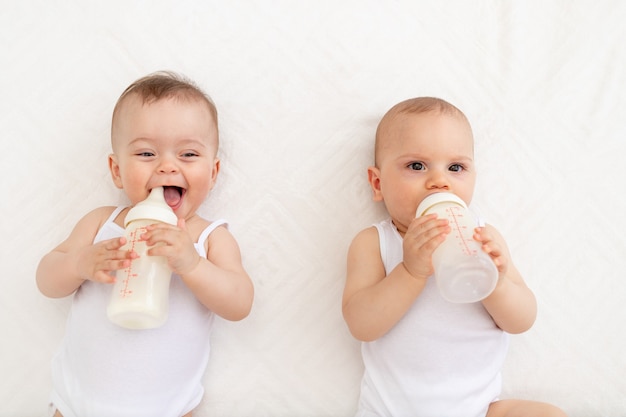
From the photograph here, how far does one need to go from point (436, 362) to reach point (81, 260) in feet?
2.44

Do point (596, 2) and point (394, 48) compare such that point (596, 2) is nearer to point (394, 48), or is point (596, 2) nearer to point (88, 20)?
point (394, 48)

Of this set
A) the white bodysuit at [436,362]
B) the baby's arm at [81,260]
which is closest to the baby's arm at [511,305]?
the white bodysuit at [436,362]

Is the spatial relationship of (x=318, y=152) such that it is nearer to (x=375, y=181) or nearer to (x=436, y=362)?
(x=375, y=181)

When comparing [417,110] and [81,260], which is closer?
[81,260]

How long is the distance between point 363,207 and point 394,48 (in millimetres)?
435

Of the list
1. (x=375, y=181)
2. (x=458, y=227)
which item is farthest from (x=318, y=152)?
(x=458, y=227)

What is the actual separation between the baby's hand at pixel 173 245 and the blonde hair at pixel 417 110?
1.62 ft

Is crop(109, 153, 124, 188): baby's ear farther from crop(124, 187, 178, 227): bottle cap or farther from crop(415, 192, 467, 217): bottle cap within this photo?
crop(415, 192, 467, 217): bottle cap

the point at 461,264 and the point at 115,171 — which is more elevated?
the point at 115,171

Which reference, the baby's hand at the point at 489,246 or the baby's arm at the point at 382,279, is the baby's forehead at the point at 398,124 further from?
the baby's hand at the point at 489,246

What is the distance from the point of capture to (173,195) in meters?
1.25

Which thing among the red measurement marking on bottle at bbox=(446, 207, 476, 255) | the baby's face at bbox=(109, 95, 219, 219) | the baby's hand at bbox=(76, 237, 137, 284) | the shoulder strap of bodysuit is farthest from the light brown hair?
the red measurement marking on bottle at bbox=(446, 207, 476, 255)

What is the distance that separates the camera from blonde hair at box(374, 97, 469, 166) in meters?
1.26

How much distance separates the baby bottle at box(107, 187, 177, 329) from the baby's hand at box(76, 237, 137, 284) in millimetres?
12
